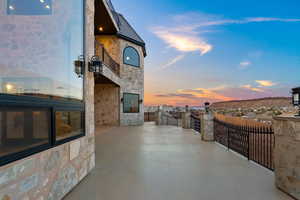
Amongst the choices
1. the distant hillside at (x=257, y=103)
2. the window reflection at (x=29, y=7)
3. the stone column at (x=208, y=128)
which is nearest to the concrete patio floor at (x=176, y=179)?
the stone column at (x=208, y=128)

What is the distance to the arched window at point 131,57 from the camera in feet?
35.3

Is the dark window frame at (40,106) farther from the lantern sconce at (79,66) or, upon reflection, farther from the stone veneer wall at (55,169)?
the lantern sconce at (79,66)

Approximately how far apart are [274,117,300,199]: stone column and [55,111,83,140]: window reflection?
132 inches

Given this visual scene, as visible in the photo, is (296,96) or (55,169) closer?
(55,169)

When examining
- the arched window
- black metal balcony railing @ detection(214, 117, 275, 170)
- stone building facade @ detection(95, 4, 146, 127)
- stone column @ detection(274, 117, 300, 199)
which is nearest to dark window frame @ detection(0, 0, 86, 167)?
stone column @ detection(274, 117, 300, 199)

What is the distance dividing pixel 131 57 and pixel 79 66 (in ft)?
28.7

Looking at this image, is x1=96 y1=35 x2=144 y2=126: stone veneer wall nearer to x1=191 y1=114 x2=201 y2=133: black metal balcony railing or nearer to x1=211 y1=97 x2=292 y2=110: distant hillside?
x1=191 y1=114 x2=201 y2=133: black metal balcony railing

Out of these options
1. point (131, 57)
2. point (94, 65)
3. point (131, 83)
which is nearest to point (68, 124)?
point (94, 65)

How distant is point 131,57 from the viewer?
11.1 m

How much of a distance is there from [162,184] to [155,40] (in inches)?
465

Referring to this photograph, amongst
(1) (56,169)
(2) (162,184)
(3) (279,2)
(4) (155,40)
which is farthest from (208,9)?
(1) (56,169)

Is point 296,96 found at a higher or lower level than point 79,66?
lower

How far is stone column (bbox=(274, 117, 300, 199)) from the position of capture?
2.05 m

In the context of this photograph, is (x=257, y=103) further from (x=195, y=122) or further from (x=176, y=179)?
(x=176, y=179)
